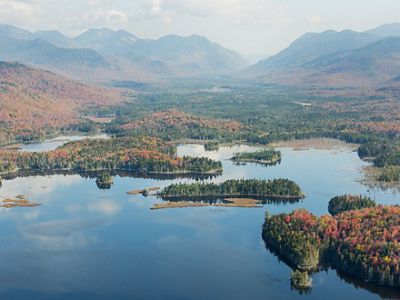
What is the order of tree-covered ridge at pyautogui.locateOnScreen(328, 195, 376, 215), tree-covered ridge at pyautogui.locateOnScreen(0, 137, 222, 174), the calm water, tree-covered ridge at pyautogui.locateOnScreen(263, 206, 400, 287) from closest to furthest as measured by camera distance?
the calm water → tree-covered ridge at pyautogui.locateOnScreen(263, 206, 400, 287) → tree-covered ridge at pyautogui.locateOnScreen(328, 195, 376, 215) → tree-covered ridge at pyautogui.locateOnScreen(0, 137, 222, 174)

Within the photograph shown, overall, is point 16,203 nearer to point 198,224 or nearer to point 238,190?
point 198,224

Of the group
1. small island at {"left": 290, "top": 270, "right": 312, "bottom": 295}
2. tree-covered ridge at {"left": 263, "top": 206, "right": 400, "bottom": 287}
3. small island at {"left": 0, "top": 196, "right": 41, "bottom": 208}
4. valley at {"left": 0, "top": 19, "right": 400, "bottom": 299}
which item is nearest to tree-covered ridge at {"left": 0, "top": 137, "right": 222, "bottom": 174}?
valley at {"left": 0, "top": 19, "right": 400, "bottom": 299}

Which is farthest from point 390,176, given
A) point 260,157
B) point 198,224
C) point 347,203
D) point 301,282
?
point 301,282

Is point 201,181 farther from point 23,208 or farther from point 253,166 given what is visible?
point 23,208

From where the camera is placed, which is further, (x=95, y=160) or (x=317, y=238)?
(x=95, y=160)

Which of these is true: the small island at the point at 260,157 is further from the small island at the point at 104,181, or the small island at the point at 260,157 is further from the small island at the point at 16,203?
the small island at the point at 16,203

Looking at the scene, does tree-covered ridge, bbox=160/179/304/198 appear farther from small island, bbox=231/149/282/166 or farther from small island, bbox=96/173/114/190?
small island, bbox=231/149/282/166

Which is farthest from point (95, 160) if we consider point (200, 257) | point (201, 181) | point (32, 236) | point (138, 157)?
point (200, 257)
